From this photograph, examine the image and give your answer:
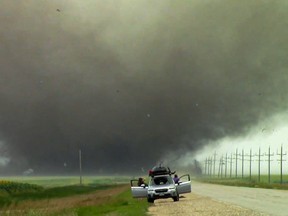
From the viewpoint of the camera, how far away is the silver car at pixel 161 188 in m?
48.2

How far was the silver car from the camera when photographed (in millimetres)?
48219

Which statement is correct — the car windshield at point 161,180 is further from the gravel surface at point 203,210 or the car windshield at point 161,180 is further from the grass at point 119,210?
the gravel surface at point 203,210

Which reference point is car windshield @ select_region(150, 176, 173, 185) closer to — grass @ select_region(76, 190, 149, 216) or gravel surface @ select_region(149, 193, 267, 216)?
grass @ select_region(76, 190, 149, 216)

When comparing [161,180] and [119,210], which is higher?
[161,180]

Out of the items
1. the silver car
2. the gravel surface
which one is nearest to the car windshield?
the silver car

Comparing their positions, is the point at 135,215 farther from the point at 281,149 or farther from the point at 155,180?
the point at 281,149

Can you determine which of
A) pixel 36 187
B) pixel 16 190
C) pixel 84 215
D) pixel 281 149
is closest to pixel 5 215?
pixel 84 215

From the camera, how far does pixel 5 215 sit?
35.4 meters

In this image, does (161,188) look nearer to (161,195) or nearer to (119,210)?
(161,195)

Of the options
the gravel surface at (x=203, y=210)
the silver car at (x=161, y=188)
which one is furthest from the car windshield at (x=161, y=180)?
the gravel surface at (x=203, y=210)

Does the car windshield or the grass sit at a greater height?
the car windshield

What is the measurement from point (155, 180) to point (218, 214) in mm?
19849

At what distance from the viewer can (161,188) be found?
48.0 metres

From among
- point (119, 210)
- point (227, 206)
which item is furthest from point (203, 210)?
point (119, 210)
